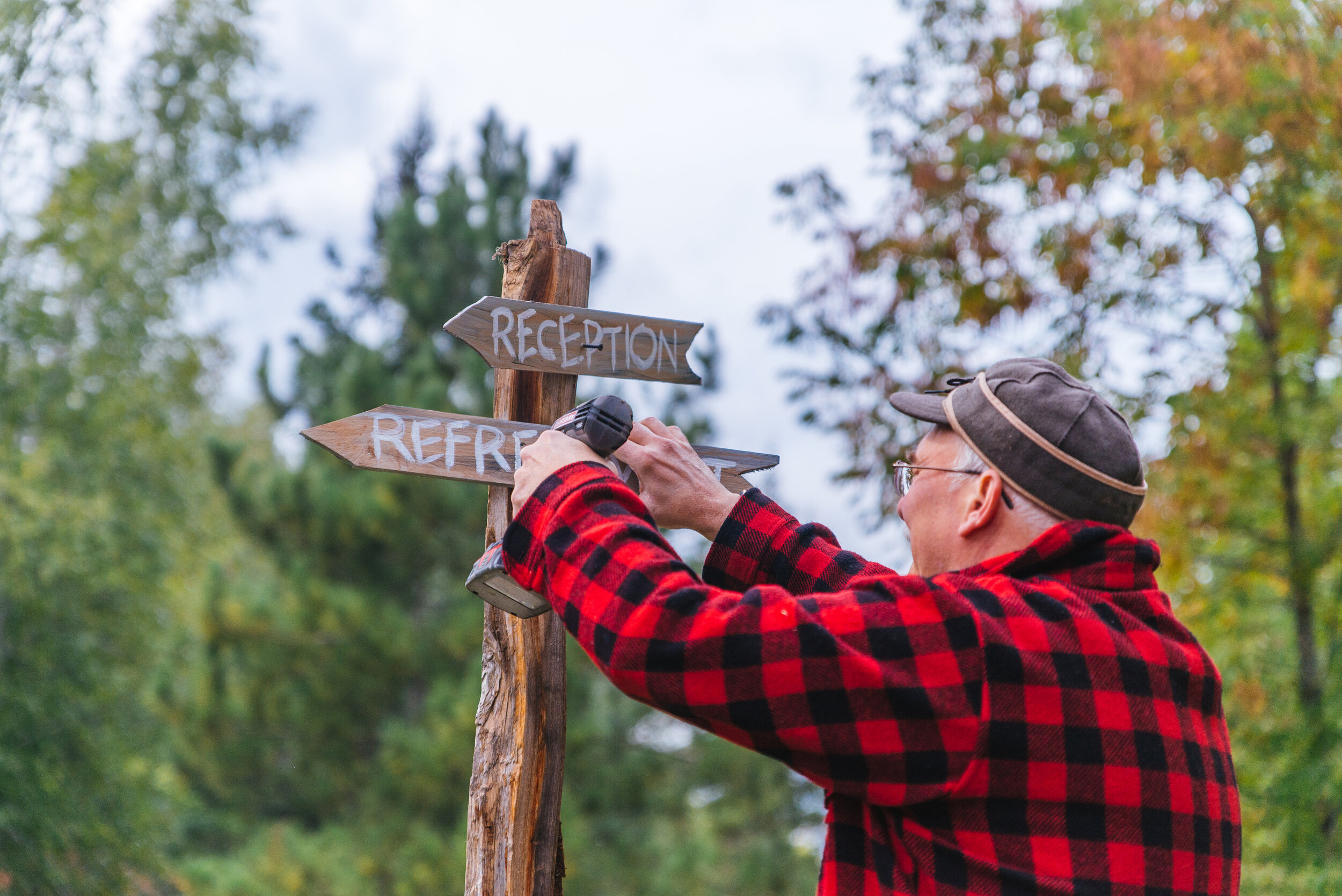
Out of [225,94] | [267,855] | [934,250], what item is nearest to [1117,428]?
[934,250]

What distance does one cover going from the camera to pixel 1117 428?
3.96 feet

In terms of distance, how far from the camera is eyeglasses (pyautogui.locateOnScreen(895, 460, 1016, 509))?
122cm

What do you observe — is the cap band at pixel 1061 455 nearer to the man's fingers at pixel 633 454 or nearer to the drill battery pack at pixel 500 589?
the man's fingers at pixel 633 454

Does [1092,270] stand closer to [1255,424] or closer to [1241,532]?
[1255,424]

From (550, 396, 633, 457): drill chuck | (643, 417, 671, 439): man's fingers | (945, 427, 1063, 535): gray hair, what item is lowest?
(945, 427, 1063, 535): gray hair

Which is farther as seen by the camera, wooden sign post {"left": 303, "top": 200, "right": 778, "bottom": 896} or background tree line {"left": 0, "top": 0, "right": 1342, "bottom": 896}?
background tree line {"left": 0, "top": 0, "right": 1342, "bottom": 896}

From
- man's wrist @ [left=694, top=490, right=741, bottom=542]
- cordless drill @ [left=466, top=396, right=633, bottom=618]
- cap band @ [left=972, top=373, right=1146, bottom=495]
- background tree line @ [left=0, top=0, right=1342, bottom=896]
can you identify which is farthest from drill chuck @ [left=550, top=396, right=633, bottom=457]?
background tree line @ [left=0, top=0, right=1342, bottom=896]

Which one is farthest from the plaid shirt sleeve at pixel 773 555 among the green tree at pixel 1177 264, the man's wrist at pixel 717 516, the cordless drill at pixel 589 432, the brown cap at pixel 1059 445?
the green tree at pixel 1177 264

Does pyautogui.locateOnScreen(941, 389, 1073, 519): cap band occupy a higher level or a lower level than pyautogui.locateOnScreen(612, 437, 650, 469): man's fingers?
lower

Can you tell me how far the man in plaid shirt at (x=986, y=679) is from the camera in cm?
101

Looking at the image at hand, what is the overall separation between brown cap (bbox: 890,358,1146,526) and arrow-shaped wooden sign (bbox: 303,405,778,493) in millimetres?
625

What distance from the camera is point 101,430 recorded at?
7656 mm

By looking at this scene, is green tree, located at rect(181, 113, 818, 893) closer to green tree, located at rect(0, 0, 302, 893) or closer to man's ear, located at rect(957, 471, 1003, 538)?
green tree, located at rect(0, 0, 302, 893)

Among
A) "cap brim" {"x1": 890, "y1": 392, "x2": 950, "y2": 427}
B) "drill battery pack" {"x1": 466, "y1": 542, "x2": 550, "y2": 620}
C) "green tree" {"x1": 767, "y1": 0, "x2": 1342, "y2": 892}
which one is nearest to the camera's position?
"cap brim" {"x1": 890, "y1": 392, "x2": 950, "y2": 427}
